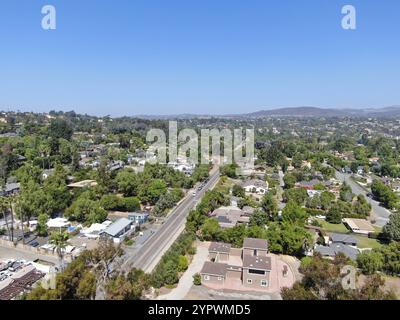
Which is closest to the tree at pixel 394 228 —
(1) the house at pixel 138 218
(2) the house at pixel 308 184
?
(2) the house at pixel 308 184

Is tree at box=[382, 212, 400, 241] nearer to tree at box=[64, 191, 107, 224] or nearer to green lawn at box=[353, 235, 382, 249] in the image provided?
green lawn at box=[353, 235, 382, 249]

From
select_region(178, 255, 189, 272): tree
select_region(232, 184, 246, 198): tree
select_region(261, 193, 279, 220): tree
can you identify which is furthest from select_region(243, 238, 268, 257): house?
select_region(232, 184, 246, 198): tree

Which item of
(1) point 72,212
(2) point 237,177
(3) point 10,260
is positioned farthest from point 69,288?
(2) point 237,177

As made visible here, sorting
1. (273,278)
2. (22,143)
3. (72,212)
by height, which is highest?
(22,143)

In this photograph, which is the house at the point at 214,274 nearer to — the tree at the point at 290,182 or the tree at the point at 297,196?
the tree at the point at 297,196

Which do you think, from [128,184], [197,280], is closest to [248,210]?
[128,184]

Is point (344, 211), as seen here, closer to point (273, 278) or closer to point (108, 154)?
point (273, 278)
